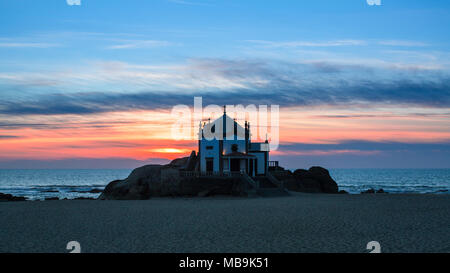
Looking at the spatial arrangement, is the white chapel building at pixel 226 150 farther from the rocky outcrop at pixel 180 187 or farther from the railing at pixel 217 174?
the rocky outcrop at pixel 180 187

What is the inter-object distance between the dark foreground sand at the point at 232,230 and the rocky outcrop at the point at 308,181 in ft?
73.2

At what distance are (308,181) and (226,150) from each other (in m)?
12.6

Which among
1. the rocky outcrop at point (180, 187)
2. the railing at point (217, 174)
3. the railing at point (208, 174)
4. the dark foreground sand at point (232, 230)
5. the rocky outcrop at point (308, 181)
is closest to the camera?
the dark foreground sand at point (232, 230)

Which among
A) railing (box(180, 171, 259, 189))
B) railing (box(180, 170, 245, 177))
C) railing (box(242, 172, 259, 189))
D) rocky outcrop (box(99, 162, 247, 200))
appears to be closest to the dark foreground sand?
rocky outcrop (box(99, 162, 247, 200))

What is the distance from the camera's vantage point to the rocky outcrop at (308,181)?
5072cm

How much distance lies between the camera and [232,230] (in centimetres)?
1945

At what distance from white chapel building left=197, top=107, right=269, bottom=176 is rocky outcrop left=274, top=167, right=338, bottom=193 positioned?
3633mm

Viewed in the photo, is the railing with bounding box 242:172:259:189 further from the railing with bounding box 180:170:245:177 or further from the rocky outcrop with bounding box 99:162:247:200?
the railing with bounding box 180:170:245:177

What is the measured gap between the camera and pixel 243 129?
161 ft

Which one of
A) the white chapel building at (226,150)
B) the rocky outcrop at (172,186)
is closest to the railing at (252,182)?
the rocky outcrop at (172,186)

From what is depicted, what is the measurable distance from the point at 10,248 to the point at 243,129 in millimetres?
35175

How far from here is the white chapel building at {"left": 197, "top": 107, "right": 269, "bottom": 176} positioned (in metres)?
46.4
